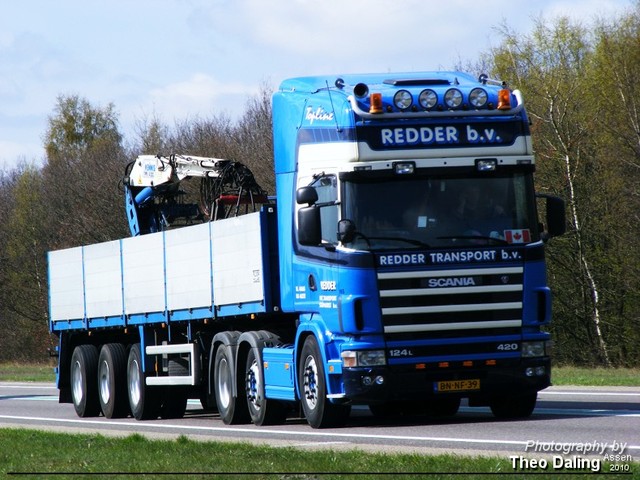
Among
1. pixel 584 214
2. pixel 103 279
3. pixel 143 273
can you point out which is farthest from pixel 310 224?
pixel 584 214

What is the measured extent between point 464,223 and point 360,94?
1.85m

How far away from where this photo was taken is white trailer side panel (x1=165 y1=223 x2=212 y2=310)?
18906 millimetres

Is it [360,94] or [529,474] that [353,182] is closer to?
[360,94]

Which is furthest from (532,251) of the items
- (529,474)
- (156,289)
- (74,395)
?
(74,395)

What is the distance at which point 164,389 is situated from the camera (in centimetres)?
2119

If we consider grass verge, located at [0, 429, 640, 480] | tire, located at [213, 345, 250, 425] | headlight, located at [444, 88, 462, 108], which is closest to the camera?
grass verge, located at [0, 429, 640, 480]

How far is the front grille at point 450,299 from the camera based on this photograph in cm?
1495

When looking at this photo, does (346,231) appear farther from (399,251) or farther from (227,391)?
(227,391)

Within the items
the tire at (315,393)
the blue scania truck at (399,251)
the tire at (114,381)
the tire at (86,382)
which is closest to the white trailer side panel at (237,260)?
the blue scania truck at (399,251)

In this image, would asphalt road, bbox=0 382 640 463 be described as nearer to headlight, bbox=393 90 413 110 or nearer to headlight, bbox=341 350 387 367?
headlight, bbox=341 350 387 367

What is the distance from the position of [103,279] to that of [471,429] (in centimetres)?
934

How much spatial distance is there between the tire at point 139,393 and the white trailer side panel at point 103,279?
2.82 feet

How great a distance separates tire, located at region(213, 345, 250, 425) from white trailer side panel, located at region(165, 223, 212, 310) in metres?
0.84

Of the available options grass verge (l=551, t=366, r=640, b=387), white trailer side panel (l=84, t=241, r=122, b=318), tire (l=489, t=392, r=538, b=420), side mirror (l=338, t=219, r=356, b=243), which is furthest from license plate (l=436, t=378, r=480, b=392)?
grass verge (l=551, t=366, r=640, b=387)
